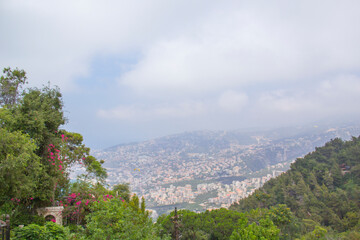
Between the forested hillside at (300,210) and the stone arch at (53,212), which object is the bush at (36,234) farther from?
the stone arch at (53,212)

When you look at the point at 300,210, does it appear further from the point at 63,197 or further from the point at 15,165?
the point at 15,165

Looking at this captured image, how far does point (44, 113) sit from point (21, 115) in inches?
35.4

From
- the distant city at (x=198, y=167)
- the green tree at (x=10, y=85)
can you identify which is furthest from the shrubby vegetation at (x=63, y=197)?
the distant city at (x=198, y=167)

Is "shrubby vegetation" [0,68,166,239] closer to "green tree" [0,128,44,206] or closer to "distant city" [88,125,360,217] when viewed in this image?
"green tree" [0,128,44,206]

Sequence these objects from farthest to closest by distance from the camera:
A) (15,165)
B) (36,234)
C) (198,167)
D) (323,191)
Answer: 1. (198,167)
2. (323,191)
3. (15,165)
4. (36,234)

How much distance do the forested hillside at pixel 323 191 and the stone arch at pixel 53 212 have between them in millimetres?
19381

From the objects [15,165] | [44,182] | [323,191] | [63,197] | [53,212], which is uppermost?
[15,165]

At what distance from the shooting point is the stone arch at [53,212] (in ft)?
31.3

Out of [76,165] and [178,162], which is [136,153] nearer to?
[178,162]

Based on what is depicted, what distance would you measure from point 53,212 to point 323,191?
28893mm

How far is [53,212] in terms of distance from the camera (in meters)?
9.66

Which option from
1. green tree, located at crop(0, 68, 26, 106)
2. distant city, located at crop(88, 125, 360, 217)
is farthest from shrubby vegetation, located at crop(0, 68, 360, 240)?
distant city, located at crop(88, 125, 360, 217)

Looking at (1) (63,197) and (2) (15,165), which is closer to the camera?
(2) (15,165)

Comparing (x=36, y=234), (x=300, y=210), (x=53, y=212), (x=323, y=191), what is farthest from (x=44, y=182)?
(x=323, y=191)
